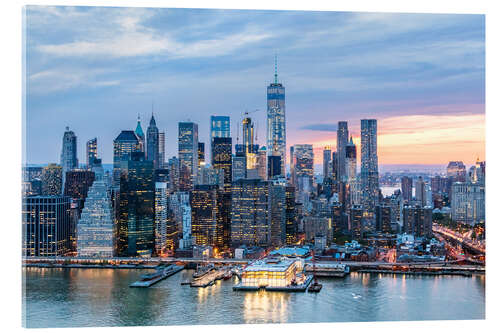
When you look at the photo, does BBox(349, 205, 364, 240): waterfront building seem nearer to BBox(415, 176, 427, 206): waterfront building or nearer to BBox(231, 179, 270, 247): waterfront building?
BBox(415, 176, 427, 206): waterfront building

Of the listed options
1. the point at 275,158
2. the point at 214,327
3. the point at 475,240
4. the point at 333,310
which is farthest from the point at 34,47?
the point at 275,158

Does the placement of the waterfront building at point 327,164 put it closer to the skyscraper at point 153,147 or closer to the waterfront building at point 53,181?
the skyscraper at point 153,147

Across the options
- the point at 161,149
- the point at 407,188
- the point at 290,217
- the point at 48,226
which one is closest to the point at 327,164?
the point at 290,217

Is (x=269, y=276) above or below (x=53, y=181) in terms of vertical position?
below

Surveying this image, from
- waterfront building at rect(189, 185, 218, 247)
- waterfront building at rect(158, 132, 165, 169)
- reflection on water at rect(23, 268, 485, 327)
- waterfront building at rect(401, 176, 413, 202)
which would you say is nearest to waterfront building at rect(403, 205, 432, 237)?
waterfront building at rect(401, 176, 413, 202)

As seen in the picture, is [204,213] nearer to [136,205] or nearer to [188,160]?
[136,205]
